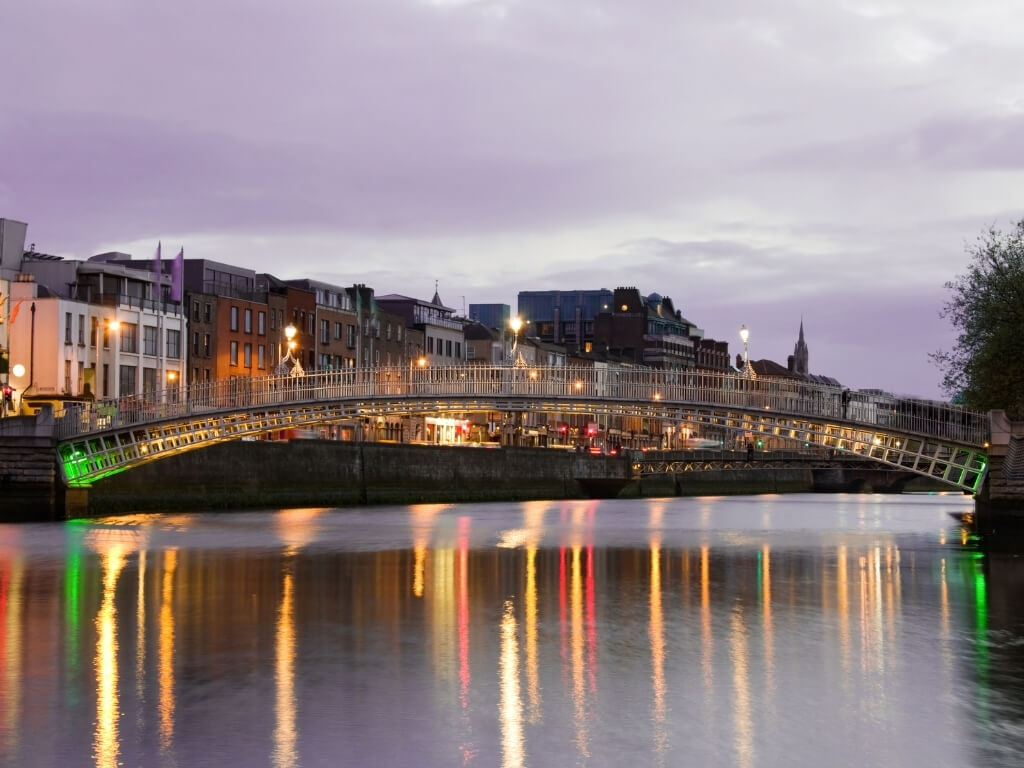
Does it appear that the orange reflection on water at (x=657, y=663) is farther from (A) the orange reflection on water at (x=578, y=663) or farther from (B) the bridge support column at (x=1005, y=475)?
(B) the bridge support column at (x=1005, y=475)

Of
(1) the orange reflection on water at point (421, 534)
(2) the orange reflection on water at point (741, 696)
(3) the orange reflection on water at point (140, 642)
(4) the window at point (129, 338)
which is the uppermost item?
(4) the window at point (129, 338)

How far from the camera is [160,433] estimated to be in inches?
2156

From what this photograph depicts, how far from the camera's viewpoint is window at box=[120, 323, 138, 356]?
73.8 m

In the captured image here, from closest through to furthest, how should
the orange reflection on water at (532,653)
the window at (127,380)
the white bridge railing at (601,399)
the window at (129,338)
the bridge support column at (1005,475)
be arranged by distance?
the orange reflection on water at (532,653) → the bridge support column at (1005,475) → the white bridge railing at (601,399) → the window at (129,338) → the window at (127,380)

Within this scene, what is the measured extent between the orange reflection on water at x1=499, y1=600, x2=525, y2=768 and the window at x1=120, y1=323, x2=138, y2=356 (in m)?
53.3

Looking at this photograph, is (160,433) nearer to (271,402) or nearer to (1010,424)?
(271,402)

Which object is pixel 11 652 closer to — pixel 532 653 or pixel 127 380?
pixel 532 653

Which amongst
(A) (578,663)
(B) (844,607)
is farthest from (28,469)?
(A) (578,663)

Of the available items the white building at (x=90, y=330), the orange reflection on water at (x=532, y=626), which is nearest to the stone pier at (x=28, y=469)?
the white building at (x=90, y=330)

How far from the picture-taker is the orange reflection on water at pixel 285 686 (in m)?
14.5

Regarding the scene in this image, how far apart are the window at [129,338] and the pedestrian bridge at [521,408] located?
17.9m

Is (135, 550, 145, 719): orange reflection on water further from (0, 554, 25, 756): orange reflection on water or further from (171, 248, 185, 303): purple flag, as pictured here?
(171, 248, 185, 303): purple flag

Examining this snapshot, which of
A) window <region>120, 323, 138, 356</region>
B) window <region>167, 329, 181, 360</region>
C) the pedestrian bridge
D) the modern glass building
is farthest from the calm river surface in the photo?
the modern glass building

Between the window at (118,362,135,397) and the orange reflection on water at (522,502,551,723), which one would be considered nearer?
the orange reflection on water at (522,502,551,723)
